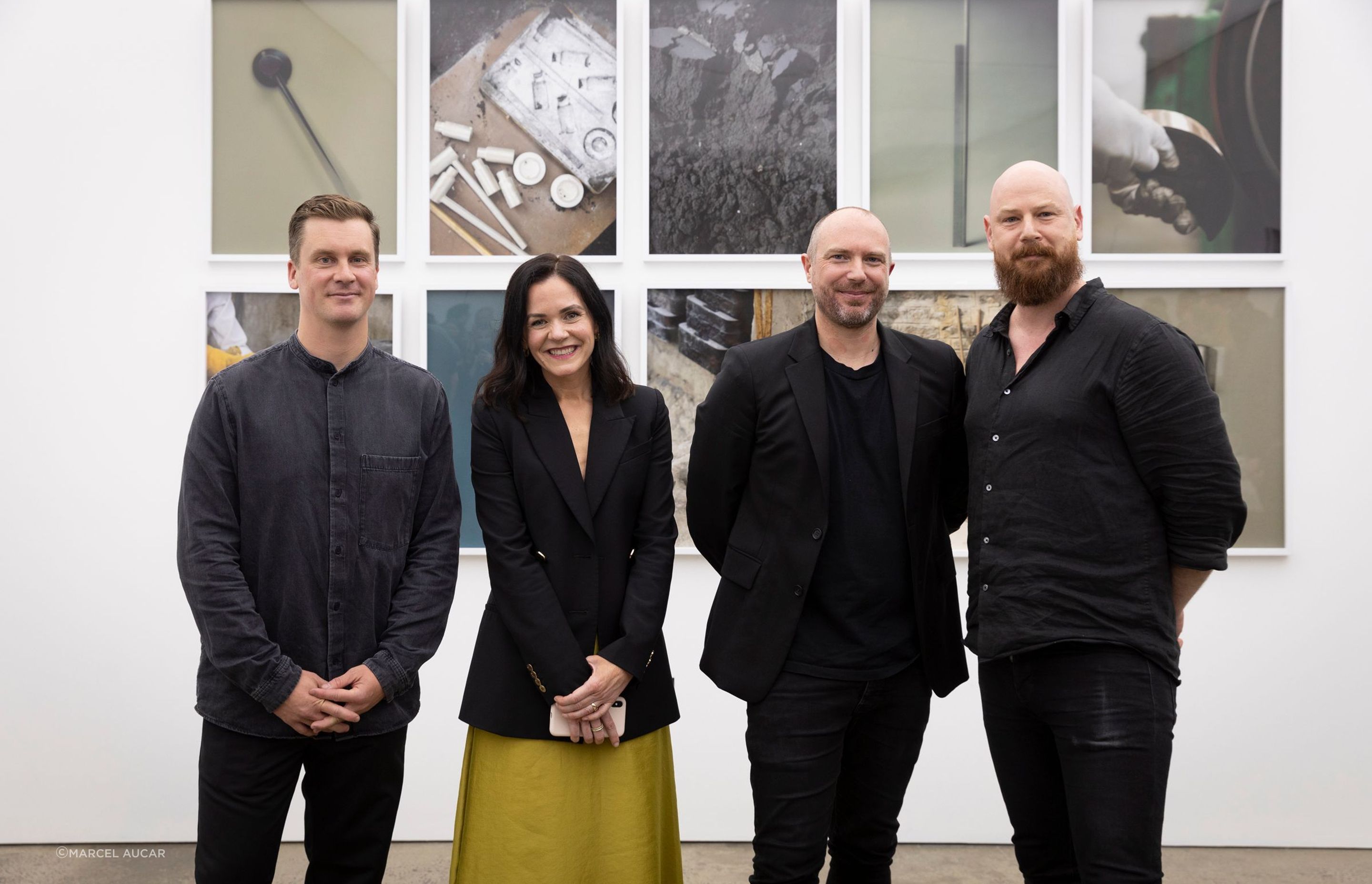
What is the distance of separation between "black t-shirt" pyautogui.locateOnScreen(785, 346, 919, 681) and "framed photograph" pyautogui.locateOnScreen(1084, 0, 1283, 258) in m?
2.11

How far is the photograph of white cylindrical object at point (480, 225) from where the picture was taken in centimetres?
397

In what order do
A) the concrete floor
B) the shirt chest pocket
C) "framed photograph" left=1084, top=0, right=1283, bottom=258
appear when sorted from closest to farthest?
the shirt chest pocket, the concrete floor, "framed photograph" left=1084, top=0, right=1283, bottom=258

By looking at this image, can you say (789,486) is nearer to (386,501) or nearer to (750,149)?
(386,501)

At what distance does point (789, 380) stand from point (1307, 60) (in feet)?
9.54

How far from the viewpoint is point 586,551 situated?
2.41m

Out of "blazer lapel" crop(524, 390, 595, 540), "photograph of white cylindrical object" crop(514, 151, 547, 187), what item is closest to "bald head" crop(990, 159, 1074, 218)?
"blazer lapel" crop(524, 390, 595, 540)

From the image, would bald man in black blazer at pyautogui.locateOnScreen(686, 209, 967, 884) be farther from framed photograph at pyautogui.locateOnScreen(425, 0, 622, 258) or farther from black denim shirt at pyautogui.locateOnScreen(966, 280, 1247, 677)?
framed photograph at pyautogui.locateOnScreen(425, 0, 622, 258)

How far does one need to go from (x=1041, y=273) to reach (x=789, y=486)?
761 mm

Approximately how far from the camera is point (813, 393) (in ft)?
8.17

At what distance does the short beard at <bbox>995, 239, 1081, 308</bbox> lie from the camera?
229 centimetres

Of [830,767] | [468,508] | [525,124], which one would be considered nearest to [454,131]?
[525,124]

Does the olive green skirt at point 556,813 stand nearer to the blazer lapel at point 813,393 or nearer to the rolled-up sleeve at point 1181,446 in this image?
the blazer lapel at point 813,393

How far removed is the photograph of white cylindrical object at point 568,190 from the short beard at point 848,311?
1721 mm

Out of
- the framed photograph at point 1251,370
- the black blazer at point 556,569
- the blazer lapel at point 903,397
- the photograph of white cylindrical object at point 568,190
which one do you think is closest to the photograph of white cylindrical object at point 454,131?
the photograph of white cylindrical object at point 568,190
